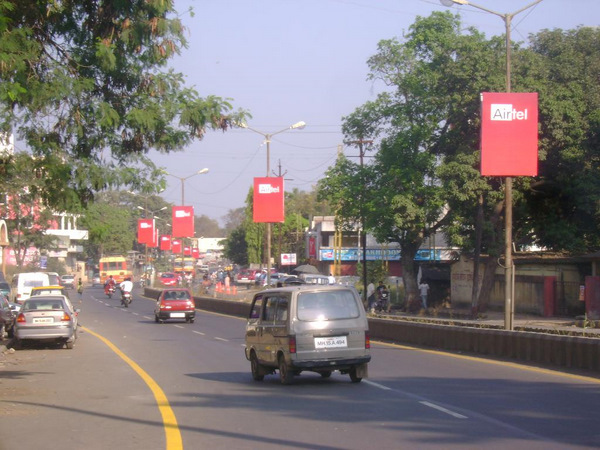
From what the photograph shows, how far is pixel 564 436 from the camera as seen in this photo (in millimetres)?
8992

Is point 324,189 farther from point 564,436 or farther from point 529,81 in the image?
point 564,436

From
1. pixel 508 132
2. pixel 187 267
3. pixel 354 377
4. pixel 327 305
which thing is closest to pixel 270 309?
pixel 327 305

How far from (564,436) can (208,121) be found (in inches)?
303

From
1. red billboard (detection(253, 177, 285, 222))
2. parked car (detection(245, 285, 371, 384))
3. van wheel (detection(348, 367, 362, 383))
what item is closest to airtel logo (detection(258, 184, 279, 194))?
red billboard (detection(253, 177, 285, 222))

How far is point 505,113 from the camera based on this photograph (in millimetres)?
18578

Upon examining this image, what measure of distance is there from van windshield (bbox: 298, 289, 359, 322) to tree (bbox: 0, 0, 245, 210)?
131 inches

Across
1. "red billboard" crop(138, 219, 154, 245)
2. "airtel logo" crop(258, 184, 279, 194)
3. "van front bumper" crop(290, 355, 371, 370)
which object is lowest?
"van front bumper" crop(290, 355, 371, 370)

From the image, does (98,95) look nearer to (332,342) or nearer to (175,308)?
(332,342)

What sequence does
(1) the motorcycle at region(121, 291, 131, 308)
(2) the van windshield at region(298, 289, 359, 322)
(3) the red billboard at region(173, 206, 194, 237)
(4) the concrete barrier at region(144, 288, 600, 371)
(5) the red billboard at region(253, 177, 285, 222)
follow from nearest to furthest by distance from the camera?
(2) the van windshield at region(298, 289, 359, 322)
(4) the concrete barrier at region(144, 288, 600, 371)
(5) the red billboard at region(253, 177, 285, 222)
(1) the motorcycle at region(121, 291, 131, 308)
(3) the red billboard at region(173, 206, 194, 237)

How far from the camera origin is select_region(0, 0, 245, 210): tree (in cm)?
1220

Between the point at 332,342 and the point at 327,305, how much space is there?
2.16 feet

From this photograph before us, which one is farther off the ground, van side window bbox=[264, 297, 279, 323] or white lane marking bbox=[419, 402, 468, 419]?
Answer: van side window bbox=[264, 297, 279, 323]

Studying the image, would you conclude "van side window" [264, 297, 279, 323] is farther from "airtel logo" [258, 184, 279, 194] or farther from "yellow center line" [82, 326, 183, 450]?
"airtel logo" [258, 184, 279, 194]

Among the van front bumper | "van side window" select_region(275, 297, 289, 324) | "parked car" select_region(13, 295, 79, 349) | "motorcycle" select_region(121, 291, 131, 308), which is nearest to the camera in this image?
the van front bumper
